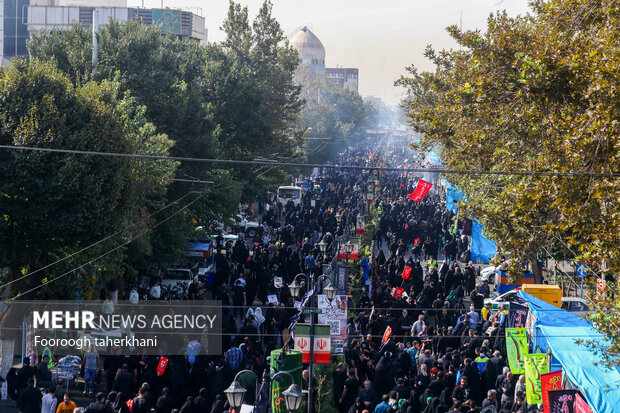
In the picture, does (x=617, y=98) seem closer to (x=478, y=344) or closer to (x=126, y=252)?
(x=478, y=344)

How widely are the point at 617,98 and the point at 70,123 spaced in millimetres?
10073

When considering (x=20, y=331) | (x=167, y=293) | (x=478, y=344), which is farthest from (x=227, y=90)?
(x=478, y=344)

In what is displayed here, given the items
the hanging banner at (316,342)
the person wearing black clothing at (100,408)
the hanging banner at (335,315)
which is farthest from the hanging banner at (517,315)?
the person wearing black clothing at (100,408)

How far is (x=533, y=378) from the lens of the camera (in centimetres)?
1223

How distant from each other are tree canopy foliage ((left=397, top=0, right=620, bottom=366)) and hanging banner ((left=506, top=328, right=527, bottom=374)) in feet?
3.69

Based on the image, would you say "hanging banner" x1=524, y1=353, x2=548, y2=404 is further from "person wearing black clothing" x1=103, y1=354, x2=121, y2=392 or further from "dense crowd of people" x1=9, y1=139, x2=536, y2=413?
"person wearing black clothing" x1=103, y1=354, x2=121, y2=392

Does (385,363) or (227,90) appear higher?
(227,90)

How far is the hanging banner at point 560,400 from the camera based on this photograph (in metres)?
11.2

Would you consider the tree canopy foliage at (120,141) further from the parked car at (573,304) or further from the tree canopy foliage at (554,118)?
the parked car at (573,304)

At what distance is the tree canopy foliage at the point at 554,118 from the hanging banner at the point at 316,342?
3493mm

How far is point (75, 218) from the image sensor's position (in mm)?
15500

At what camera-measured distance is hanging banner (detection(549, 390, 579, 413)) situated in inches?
442

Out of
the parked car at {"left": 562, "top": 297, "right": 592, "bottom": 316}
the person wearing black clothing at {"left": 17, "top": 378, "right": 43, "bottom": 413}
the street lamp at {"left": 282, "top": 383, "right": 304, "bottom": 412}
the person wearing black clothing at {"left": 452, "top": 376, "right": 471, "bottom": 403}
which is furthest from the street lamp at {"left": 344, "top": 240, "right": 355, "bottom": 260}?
the street lamp at {"left": 282, "top": 383, "right": 304, "bottom": 412}

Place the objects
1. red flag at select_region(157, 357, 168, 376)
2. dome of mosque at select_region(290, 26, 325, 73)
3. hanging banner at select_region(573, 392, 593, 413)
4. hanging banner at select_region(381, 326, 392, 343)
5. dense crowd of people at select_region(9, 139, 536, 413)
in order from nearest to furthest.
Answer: hanging banner at select_region(573, 392, 593, 413) < dense crowd of people at select_region(9, 139, 536, 413) < red flag at select_region(157, 357, 168, 376) < hanging banner at select_region(381, 326, 392, 343) < dome of mosque at select_region(290, 26, 325, 73)
